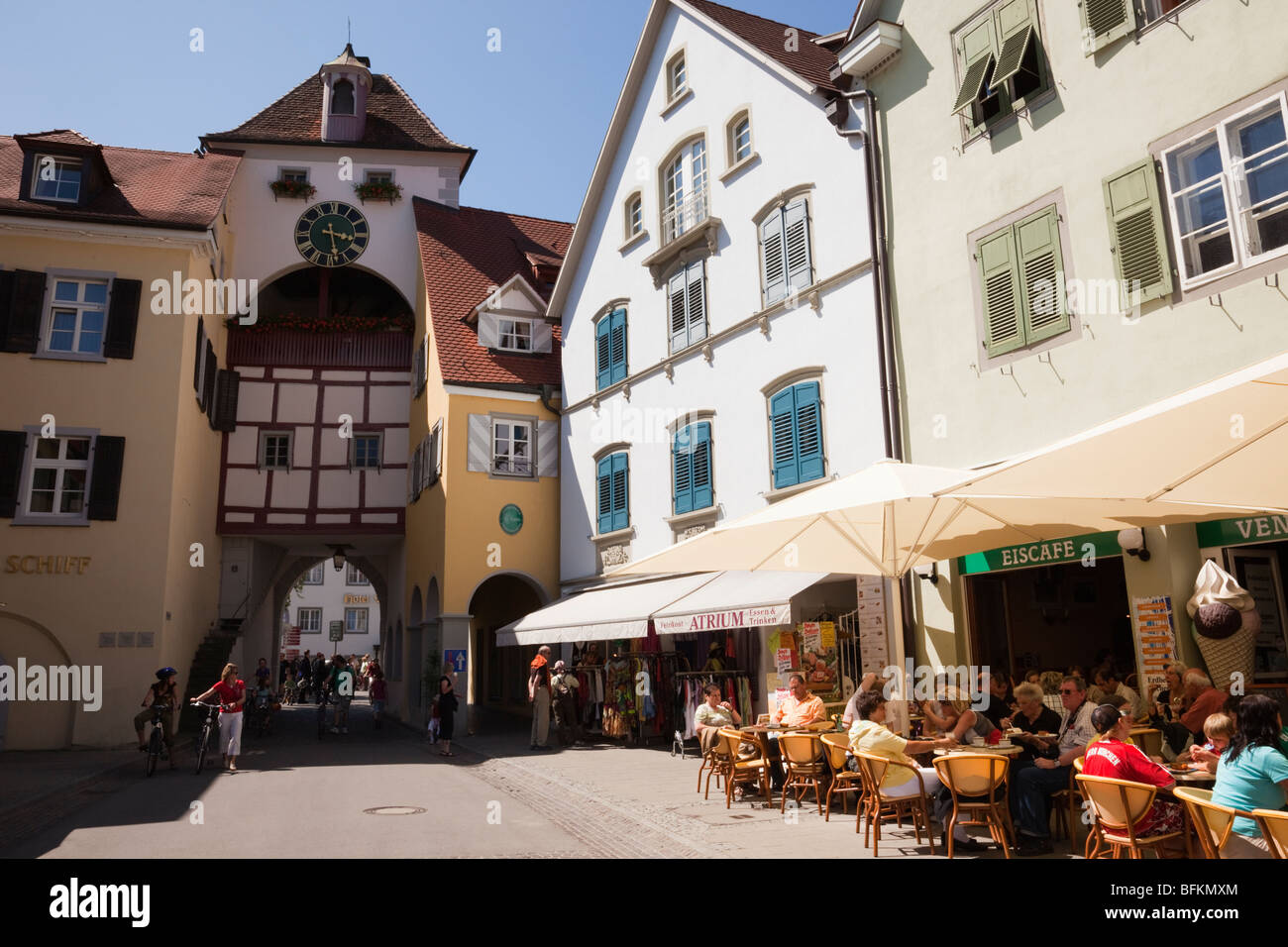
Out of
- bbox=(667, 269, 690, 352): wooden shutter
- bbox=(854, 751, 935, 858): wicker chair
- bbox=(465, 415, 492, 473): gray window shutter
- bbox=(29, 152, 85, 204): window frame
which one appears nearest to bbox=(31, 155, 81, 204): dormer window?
bbox=(29, 152, 85, 204): window frame

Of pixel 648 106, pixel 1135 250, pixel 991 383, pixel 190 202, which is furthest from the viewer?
pixel 190 202

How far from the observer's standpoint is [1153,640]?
934cm

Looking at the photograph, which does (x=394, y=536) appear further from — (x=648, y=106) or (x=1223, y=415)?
(x=1223, y=415)

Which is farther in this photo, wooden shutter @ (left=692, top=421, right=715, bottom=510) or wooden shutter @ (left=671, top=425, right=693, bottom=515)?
wooden shutter @ (left=671, top=425, right=693, bottom=515)

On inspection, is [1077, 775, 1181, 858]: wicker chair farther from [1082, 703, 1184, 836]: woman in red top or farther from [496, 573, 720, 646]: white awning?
[496, 573, 720, 646]: white awning

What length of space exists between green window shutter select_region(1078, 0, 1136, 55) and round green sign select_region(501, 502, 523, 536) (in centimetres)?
1492

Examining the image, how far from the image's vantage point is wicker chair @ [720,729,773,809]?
1028 centimetres

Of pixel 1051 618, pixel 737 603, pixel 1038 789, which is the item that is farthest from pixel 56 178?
pixel 1038 789

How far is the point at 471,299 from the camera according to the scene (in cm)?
2466

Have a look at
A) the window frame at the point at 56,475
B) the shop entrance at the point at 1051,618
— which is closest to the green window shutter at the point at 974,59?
the shop entrance at the point at 1051,618

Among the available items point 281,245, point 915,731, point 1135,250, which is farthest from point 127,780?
point 281,245

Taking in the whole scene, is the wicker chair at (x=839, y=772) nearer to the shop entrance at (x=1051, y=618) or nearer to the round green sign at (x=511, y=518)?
the shop entrance at (x=1051, y=618)
